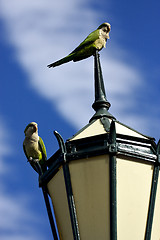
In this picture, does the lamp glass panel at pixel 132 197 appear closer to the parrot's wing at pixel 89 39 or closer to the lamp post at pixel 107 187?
the lamp post at pixel 107 187

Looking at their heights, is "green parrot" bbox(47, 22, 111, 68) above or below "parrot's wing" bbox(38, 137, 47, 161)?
above

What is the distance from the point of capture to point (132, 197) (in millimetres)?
3816

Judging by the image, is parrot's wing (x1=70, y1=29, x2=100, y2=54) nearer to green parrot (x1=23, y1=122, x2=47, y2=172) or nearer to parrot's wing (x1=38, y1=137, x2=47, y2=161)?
green parrot (x1=23, y1=122, x2=47, y2=172)

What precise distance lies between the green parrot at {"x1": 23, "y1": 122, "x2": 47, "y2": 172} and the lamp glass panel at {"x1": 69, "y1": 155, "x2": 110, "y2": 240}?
0.61 meters

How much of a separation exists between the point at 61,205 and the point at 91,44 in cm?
196

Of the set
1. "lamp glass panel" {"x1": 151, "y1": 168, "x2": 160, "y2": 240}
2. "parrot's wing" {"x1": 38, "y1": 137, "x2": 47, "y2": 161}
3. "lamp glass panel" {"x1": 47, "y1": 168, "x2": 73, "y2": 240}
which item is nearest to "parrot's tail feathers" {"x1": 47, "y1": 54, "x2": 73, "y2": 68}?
"parrot's wing" {"x1": 38, "y1": 137, "x2": 47, "y2": 161}

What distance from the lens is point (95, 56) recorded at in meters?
5.15

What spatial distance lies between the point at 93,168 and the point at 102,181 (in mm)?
144

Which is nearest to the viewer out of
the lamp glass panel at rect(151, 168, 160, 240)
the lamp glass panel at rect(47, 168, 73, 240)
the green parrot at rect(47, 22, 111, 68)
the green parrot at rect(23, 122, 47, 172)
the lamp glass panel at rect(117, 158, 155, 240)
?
the lamp glass panel at rect(117, 158, 155, 240)

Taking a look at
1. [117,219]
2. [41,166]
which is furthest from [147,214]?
[41,166]

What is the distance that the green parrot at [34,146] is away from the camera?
454cm

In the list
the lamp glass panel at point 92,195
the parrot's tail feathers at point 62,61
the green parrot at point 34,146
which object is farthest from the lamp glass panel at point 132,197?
the parrot's tail feathers at point 62,61

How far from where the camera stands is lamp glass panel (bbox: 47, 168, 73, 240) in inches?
157

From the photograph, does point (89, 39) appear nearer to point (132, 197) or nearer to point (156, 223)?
point (132, 197)
